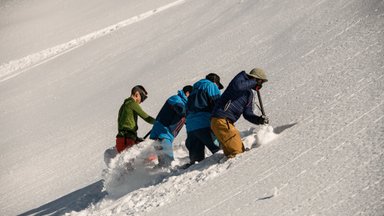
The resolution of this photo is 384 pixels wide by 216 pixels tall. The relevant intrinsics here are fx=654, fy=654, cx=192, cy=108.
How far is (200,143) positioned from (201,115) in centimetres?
48

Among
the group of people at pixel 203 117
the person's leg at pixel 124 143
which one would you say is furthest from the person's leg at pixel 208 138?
the person's leg at pixel 124 143

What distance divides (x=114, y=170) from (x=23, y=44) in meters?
24.4

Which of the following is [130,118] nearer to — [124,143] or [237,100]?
[124,143]

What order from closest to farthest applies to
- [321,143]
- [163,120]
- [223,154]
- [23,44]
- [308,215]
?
[308,215], [321,143], [223,154], [163,120], [23,44]

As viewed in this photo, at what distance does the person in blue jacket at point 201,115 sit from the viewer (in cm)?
796

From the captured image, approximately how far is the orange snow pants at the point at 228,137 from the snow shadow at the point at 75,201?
247cm

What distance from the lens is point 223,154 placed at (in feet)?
26.0

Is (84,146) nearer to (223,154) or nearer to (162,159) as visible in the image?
(162,159)

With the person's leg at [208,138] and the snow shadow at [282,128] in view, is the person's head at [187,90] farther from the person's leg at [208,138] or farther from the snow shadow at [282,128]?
the snow shadow at [282,128]

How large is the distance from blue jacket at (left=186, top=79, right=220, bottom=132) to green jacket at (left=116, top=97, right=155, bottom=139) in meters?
0.95

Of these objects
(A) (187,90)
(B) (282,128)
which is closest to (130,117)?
(A) (187,90)

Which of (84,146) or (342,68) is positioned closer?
(342,68)

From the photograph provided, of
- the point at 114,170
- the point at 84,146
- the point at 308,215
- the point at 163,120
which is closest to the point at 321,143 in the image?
the point at 308,215

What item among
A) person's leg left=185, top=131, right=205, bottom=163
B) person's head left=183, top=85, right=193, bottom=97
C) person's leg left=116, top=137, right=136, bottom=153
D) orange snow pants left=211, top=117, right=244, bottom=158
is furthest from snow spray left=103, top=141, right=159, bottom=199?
orange snow pants left=211, top=117, right=244, bottom=158
